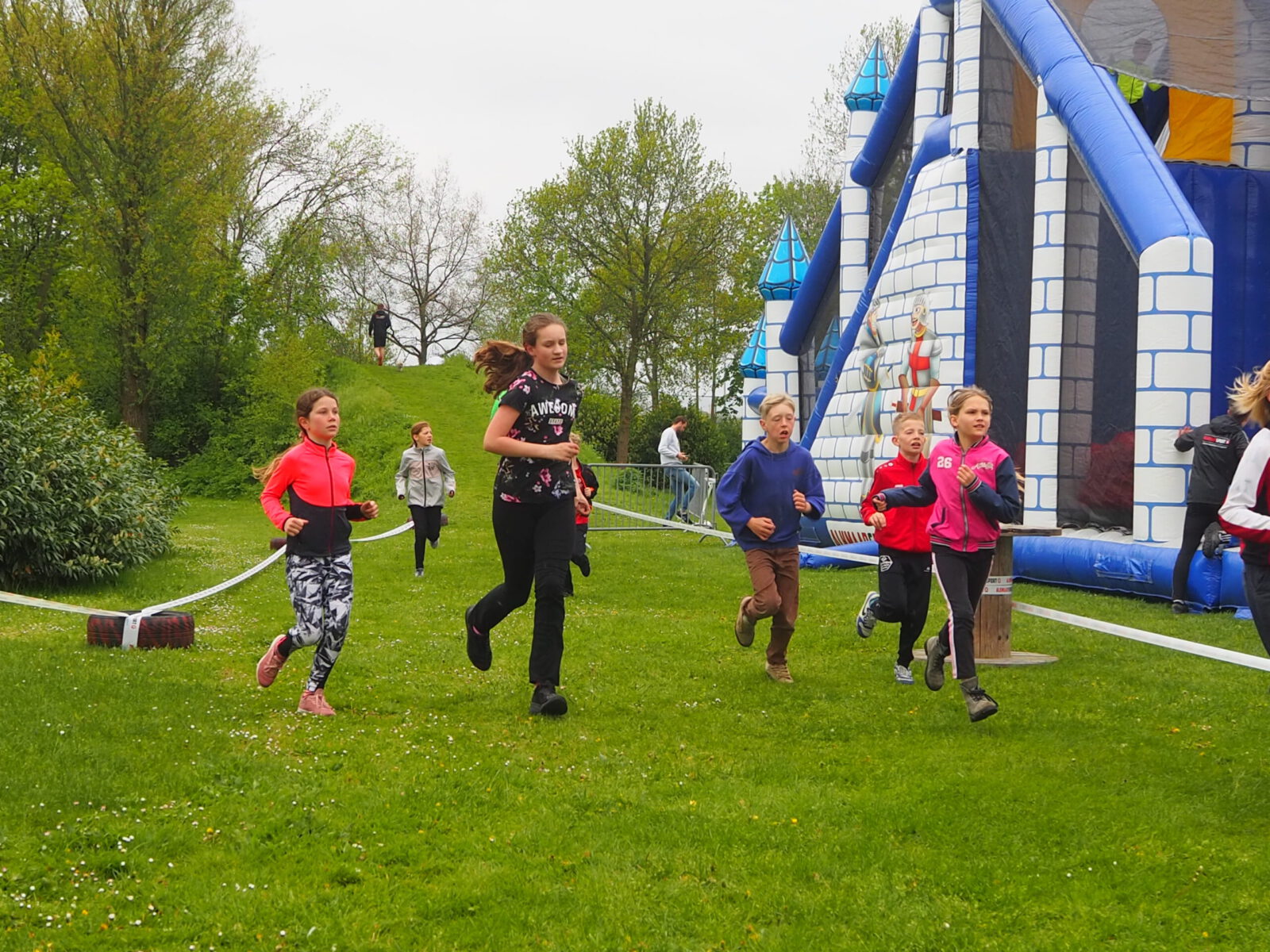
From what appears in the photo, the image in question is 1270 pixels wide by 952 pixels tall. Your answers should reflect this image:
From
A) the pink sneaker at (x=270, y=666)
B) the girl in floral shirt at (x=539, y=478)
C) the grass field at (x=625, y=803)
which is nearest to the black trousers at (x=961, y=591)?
the grass field at (x=625, y=803)

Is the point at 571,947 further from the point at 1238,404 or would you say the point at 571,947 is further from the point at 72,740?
the point at 1238,404

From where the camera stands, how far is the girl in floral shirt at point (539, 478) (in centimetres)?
638

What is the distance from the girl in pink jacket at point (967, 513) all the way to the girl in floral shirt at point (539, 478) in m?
1.98

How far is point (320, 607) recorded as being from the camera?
658 centimetres

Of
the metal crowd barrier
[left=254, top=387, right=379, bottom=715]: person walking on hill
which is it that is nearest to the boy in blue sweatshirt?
[left=254, top=387, right=379, bottom=715]: person walking on hill

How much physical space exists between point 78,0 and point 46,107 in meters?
2.94

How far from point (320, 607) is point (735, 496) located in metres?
2.60

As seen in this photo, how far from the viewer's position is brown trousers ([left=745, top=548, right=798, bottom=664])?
7.54 meters

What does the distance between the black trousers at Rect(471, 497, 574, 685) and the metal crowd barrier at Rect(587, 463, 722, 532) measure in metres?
12.8

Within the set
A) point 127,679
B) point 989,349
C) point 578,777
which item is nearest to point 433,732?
point 578,777

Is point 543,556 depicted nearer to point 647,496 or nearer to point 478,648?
point 478,648

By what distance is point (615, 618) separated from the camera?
1041 centimetres

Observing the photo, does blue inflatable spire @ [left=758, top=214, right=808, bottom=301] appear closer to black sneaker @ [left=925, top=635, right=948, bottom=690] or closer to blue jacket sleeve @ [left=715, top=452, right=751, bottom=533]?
blue jacket sleeve @ [left=715, top=452, right=751, bottom=533]

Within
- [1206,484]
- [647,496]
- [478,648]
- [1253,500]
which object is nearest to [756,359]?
[647,496]
